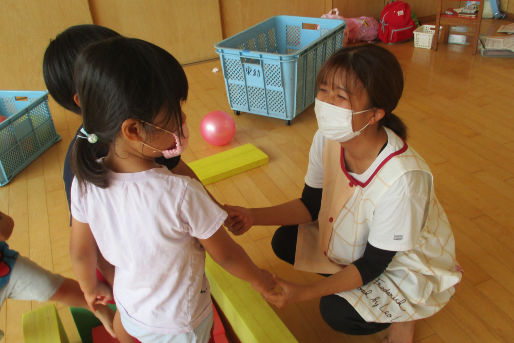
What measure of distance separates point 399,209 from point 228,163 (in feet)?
4.09

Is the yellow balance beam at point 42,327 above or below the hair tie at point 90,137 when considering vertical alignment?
below

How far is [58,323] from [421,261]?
1.01 metres

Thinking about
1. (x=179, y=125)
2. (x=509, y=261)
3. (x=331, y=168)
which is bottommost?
(x=509, y=261)

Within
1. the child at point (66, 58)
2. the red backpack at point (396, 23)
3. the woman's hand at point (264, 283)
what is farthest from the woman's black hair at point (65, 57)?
the red backpack at point (396, 23)

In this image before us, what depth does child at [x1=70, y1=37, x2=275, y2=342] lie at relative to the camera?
69cm

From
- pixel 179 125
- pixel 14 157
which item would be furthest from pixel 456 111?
pixel 14 157

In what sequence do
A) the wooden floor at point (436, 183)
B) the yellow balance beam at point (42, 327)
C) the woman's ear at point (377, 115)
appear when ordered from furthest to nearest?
the wooden floor at point (436, 183)
the yellow balance beam at point (42, 327)
the woman's ear at point (377, 115)

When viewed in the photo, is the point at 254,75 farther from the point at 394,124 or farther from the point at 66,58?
the point at 66,58

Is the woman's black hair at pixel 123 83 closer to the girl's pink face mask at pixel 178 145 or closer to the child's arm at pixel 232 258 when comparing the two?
the girl's pink face mask at pixel 178 145

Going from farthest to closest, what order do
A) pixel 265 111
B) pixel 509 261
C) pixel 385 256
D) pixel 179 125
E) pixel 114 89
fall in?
pixel 265 111
pixel 509 261
pixel 385 256
pixel 179 125
pixel 114 89

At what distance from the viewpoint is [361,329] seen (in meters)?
1.20

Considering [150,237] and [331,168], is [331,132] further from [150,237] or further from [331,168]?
[150,237]

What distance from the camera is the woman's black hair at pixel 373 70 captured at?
97 centimetres

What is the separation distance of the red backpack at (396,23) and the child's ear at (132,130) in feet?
11.0
